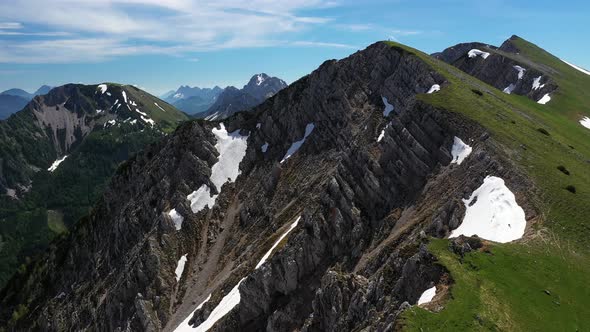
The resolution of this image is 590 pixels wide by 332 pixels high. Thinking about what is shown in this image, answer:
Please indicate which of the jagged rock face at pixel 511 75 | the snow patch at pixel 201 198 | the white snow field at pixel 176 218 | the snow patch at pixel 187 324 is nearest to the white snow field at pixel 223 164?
the snow patch at pixel 201 198

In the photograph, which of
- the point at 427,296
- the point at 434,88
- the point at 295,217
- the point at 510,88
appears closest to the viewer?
the point at 427,296

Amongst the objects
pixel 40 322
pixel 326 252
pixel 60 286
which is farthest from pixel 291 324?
pixel 60 286

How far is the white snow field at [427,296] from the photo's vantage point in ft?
116

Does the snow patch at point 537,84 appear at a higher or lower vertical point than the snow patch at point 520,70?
lower

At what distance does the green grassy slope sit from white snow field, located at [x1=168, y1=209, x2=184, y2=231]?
69.9 metres

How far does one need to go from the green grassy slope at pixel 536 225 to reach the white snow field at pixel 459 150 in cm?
459

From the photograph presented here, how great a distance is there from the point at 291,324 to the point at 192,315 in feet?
101

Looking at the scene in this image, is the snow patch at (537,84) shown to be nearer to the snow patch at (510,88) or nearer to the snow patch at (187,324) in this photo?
the snow patch at (510,88)

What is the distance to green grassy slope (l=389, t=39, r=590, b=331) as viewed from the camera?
105 ft

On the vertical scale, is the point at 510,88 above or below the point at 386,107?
above

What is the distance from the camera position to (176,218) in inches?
4461

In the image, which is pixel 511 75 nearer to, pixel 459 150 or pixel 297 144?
pixel 297 144

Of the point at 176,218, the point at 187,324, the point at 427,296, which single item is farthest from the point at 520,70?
the point at 427,296

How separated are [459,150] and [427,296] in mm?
37472
